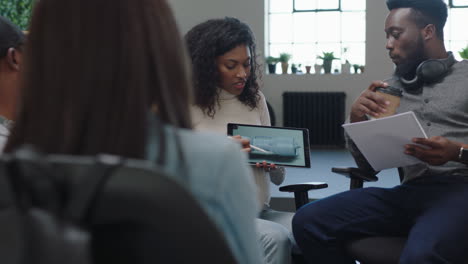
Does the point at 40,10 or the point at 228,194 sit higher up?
the point at 40,10

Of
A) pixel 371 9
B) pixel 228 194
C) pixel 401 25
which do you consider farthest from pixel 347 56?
pixel 228 194

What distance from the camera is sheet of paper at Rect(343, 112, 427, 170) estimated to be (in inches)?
80.4

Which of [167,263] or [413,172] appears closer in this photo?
[167,263]

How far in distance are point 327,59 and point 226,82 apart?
20.0ft

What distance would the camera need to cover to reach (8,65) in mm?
1764

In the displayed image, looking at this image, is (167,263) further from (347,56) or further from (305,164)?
(347,56)

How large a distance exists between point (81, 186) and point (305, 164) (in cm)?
162

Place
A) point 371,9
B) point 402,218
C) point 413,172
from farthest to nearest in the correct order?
1. point 371,9
2. point 413,172
3. point 402,218

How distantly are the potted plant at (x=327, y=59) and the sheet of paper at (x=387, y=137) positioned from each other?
20.2 ft

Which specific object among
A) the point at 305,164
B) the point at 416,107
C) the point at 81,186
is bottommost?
the point at 305,164

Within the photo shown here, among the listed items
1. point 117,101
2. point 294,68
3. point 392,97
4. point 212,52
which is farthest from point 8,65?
point 294,68

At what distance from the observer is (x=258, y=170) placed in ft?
7.81

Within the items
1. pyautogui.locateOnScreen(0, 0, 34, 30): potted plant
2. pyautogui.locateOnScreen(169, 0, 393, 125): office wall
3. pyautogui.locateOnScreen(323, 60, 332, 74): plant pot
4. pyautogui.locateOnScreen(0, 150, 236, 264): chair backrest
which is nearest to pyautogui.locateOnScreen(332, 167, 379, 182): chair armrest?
pyautogui.locateOnScreen(0, 150, 236, 264): chair backrest

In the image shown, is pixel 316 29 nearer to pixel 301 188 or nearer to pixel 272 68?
pixel 272 68
